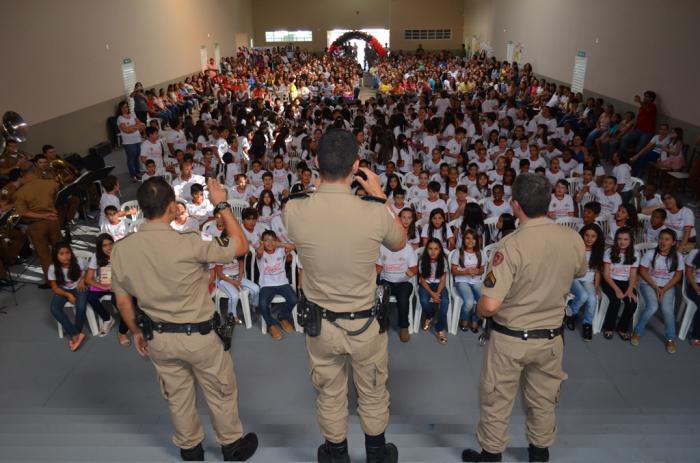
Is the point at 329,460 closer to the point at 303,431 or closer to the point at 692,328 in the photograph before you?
the point at 303,431

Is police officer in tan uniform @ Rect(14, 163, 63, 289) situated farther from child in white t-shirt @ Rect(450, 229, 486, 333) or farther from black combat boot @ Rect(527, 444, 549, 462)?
black combat boot @ Rect(527, 444, 549, 462)

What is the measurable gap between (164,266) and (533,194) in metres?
1.70

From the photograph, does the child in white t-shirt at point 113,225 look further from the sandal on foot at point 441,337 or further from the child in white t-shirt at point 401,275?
the sandal on foot at point 441,337

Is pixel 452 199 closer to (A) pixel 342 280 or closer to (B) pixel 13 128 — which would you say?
(A) pixel 342 280

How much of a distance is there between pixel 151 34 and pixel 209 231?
446 inches

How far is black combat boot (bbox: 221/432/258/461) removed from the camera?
2693 millimetres

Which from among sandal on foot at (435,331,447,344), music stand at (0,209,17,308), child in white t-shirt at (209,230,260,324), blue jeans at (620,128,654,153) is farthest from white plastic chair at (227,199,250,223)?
blue jeans at (620,128,654,153)

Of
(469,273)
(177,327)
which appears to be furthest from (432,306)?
(177,327)

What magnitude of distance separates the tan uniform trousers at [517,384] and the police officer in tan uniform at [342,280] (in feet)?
1.67

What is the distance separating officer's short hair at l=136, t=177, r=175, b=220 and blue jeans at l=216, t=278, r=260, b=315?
2.49m

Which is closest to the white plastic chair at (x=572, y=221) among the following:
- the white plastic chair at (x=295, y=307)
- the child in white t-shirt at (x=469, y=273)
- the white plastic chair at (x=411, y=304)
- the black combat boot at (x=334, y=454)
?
the child in white t-shirt at (x=469, y=273)

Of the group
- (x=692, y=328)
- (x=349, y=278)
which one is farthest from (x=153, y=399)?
(x=692, y=328)

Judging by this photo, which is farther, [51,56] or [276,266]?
[51,56]

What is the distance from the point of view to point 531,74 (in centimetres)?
1681
